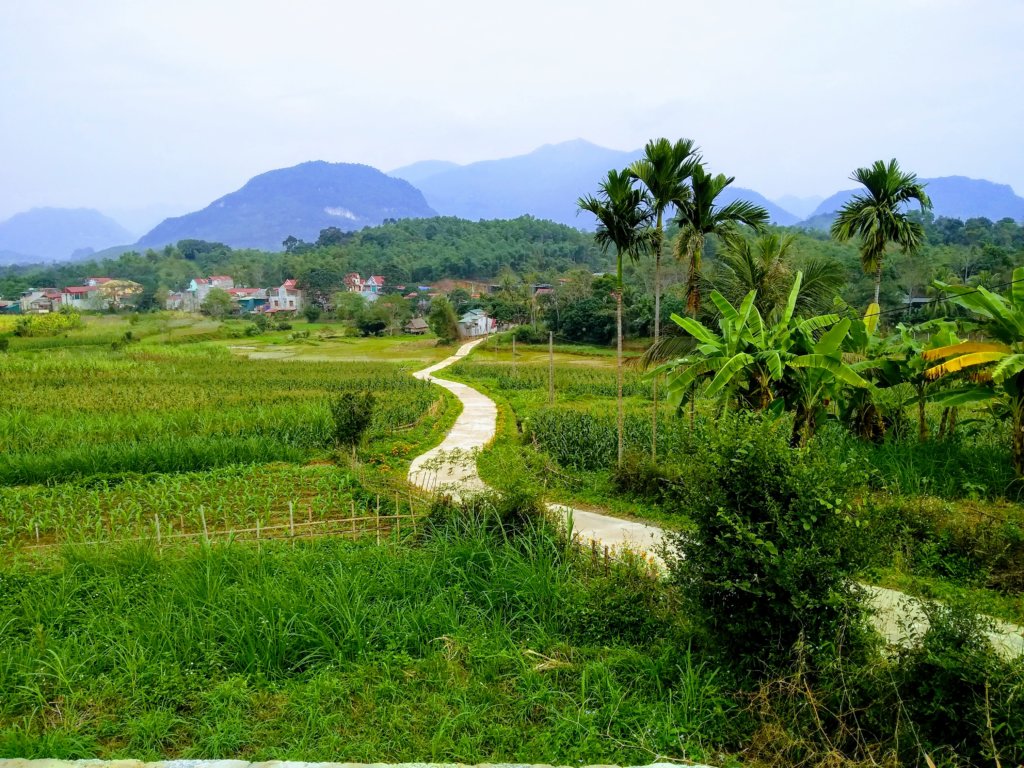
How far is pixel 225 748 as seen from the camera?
4.02 meters

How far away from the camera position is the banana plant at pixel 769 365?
8961 mm

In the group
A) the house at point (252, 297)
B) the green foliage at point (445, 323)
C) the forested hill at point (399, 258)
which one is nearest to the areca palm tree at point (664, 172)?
the green foliage at point (445, 323)

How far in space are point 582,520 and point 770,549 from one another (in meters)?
6.41

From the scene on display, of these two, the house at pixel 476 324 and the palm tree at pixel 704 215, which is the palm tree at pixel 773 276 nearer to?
the palm tree at pixel 704 215

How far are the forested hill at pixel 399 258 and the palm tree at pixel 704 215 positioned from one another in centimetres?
8269

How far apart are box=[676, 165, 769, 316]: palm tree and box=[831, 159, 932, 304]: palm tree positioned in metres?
5.11

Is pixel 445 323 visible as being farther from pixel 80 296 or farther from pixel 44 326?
pixel 80 296

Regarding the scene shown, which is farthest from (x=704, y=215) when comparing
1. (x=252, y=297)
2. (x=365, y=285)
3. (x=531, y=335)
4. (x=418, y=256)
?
(x=418, y=256)

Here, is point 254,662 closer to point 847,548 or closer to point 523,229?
point 847,548

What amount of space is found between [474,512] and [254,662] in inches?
121

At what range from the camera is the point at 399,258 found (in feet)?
377

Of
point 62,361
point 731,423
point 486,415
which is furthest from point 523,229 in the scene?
point 731,423

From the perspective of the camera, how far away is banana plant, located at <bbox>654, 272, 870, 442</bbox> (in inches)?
353

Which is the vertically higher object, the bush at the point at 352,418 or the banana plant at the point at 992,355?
the banana plant at the point at 992,355
